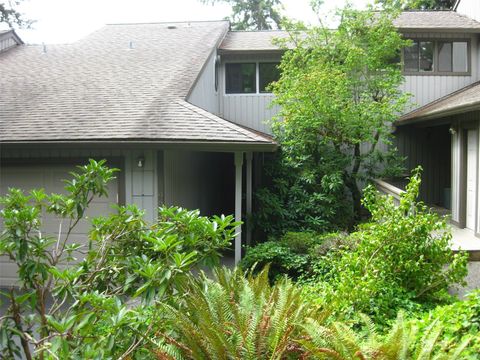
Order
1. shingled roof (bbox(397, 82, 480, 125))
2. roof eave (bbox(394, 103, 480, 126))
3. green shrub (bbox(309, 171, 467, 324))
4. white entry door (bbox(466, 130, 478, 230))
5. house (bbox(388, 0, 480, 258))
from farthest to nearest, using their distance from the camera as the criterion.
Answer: house (bbox(388, 0, 480, 258)), white entry door (bbox(466, 130, 478, 230)), shingled roof (bbox(397, 82, 480, 125)), roof eave (bbox(394, 103, 480, 126)), green shrub (bbox(309, 171, 467, 324))

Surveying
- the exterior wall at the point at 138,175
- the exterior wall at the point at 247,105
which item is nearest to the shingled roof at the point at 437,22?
the exterior wall at the point at 247,105

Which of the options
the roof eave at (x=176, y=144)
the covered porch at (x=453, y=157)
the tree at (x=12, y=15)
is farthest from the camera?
the tree at (x=12, y=15)

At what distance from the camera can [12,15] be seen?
90.7ft

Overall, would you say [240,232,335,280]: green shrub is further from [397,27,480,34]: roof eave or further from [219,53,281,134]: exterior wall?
[397,27,480,34]: roof eave

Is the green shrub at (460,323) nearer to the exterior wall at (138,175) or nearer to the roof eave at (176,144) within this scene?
the roof eave at (176,144)

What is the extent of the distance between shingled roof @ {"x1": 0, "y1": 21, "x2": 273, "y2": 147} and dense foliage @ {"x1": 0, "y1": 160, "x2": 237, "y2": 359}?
3290 mm

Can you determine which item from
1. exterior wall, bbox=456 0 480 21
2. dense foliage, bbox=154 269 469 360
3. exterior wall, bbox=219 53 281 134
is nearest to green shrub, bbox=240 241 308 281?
dense foliage, bbox=154 269 469 360

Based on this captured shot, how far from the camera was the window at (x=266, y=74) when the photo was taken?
572 inches

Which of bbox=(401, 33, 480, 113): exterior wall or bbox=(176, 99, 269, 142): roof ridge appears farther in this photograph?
bbox=(401, 33, 480, 113): exterior wall

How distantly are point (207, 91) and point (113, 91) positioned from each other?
2.97 m

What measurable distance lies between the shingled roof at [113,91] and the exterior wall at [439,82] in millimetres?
5852

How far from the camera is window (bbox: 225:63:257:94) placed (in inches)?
576

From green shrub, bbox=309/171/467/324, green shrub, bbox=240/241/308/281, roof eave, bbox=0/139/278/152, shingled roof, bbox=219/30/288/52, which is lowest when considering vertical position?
green shrub, bbox=240/241/308/281

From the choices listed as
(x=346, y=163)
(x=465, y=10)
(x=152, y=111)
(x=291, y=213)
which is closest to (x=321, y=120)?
(x=346, y=163)
